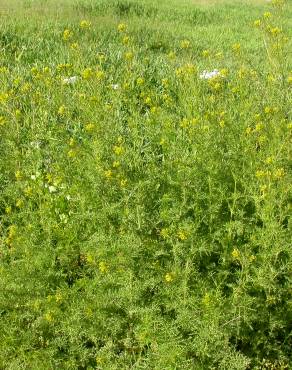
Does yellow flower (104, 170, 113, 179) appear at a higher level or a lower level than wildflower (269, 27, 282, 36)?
lower

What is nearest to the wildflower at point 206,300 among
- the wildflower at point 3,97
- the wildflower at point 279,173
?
the wildflower at point 279,173

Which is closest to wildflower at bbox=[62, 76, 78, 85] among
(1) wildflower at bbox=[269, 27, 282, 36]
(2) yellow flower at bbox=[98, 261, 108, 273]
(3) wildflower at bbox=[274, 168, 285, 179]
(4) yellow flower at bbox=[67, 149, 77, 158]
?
(4) yellow flower at bbox=[67, 149, 77, 158]

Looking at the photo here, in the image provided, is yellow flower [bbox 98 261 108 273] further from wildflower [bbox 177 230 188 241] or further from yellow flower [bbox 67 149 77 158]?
yellow flower [bbox 67 149 77 158]

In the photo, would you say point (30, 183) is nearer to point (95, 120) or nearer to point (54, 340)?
point (95, 120)

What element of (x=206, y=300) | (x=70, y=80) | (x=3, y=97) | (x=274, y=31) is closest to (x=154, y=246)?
(x=206, y=300)

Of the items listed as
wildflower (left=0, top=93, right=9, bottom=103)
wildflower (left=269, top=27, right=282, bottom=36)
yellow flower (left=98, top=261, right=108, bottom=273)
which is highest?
wildflower (left=269, top=27, right=282, bottom=36)

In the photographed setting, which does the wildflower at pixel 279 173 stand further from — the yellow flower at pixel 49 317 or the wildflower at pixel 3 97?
the wildflower at pixel 3 97

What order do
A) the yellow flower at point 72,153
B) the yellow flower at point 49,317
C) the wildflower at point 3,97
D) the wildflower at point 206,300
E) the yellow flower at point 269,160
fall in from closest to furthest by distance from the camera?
the wildflower at point 206,300
the yellow flower at point 49,317
the yellow flower at point 269,160
the yellow flower at point 72,153
the wildflower at point 3,97

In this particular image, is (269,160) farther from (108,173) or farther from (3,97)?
(3,97)

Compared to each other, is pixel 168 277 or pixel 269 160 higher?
pixel 269 160

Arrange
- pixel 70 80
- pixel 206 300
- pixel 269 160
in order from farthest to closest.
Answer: pixel 70 80 < pixel 269 160 < pixel 206 300

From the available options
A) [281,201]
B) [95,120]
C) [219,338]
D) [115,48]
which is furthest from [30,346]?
[115,48]

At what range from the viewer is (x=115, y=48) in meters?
7.96

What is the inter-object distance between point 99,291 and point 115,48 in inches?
220
